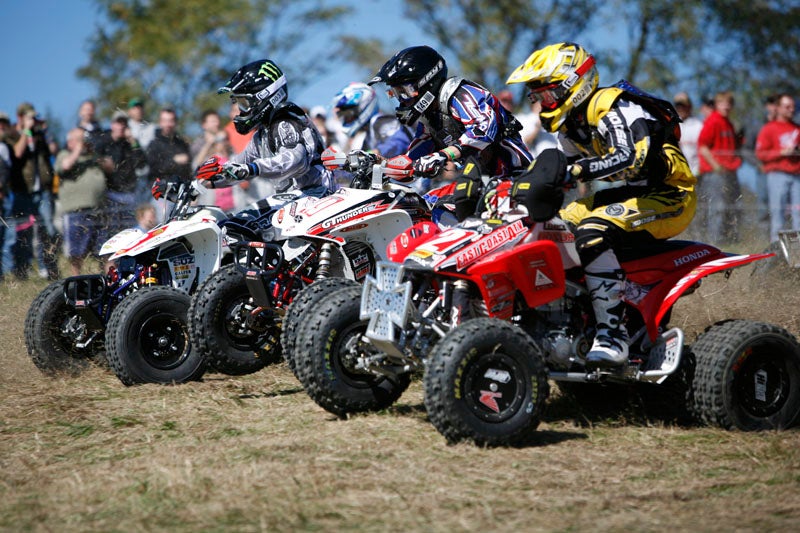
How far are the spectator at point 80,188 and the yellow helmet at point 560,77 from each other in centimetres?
690

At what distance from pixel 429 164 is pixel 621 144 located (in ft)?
5.52

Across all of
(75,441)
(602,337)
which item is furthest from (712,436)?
(75,441)

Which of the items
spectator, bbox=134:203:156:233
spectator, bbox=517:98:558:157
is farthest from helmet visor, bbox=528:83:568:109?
spectator, bbox=517:98:558:157

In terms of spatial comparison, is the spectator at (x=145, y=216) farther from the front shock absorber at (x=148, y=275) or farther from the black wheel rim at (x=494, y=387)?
the black wheel rim at (x=494, y=387)

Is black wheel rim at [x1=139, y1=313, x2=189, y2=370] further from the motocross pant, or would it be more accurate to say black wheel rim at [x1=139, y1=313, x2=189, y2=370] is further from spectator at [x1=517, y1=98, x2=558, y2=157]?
spectator at [x1=517, y1=98, x2=558, y2=157]

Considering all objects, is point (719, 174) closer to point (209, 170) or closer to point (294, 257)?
point (294, 257)

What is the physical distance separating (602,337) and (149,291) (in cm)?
347

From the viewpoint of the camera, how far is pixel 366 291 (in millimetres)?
6035

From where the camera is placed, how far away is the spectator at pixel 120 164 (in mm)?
12531

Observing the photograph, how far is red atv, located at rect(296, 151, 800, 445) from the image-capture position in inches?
224

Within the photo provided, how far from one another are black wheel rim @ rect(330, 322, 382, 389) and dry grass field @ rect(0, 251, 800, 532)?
1.02 feet

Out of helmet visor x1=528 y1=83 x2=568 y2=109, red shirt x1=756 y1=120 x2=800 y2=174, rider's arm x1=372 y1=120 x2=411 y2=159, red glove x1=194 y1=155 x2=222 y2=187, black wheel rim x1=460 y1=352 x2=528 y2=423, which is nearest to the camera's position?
black wheel rim x1=460 y1=352 x2=528 y2=423

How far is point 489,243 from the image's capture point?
5.98 meters

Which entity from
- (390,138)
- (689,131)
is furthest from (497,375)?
(689,131)
